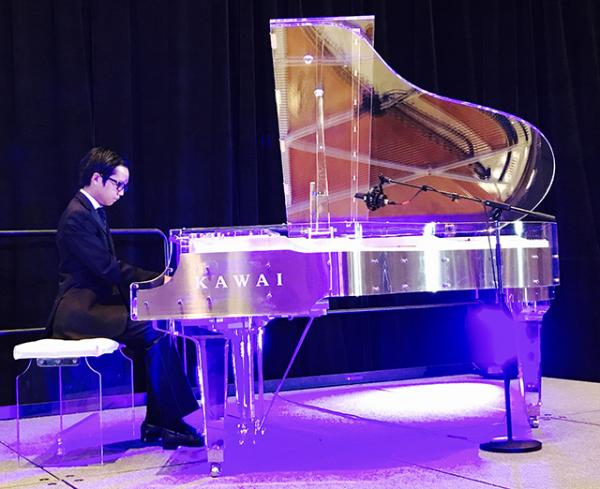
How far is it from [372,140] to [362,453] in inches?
50.9

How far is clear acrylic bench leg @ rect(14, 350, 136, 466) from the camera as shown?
12.3ft

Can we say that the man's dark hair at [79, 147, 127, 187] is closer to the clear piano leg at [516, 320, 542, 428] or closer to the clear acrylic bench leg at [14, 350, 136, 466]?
the clear acrylic bench leg at [14, 350, 136, 466]

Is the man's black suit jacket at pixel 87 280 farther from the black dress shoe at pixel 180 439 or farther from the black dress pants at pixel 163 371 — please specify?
the black dress shoe at pixel 180 439

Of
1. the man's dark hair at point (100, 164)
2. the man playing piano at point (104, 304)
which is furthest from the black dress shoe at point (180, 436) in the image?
the man's dark hair at point (100, 164)

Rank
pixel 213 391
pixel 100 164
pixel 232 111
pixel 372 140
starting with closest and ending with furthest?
pixel 213 391
pixel 372 140
pixel 100 164
pixel 232 111

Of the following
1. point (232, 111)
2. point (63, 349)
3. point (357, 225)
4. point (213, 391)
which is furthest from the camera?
point (232, 111)

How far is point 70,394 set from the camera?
13.3 ft

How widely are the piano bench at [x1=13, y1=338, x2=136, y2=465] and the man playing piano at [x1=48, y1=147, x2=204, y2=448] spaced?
0.30ft

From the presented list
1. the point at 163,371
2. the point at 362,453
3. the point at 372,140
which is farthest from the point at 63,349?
the point at 372,140

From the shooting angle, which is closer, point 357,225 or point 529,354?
point 357,225

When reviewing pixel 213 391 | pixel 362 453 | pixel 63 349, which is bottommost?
pixel 362 453

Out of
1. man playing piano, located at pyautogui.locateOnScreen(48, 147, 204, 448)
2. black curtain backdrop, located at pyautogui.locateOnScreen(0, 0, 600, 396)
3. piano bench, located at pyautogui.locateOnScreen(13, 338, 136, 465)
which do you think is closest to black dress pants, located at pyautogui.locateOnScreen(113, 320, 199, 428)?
man playing piano, located at pyautogui.locateOnScreen(48, 147, 204, 448)

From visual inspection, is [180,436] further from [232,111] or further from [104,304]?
[232,111]

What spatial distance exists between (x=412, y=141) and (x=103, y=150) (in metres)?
1.35
